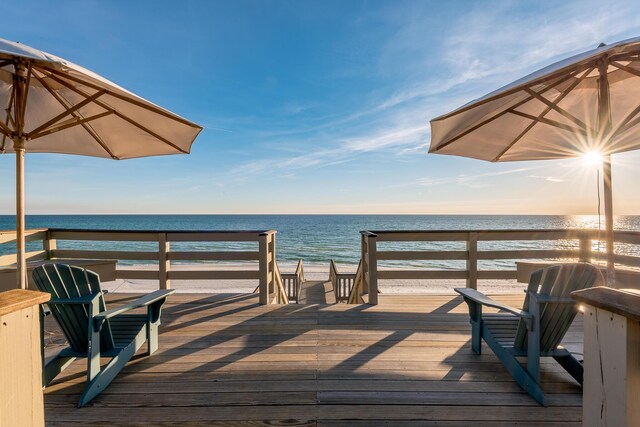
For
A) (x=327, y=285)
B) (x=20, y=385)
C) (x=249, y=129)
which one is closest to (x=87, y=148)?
(x=20, y=385)

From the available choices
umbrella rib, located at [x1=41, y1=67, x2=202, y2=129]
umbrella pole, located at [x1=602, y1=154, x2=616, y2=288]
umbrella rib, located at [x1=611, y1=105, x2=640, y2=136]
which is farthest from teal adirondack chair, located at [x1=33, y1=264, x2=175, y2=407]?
umbrella rib, located at [x1=611, y1=105, x2=640, y2=136]

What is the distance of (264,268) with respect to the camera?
3711mm

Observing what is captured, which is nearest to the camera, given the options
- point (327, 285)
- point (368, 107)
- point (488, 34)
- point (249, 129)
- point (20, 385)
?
point (20, 385)

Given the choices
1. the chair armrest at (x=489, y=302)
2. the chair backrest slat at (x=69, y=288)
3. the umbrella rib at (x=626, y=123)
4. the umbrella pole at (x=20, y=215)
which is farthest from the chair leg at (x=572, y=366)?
the umbrella pole at (x=20, y=215)

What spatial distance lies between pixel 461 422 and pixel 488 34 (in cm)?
587

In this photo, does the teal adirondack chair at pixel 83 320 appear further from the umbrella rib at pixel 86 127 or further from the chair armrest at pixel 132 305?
the umbrella rib at pixel 86 127

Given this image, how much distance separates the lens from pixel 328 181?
31.8 metres

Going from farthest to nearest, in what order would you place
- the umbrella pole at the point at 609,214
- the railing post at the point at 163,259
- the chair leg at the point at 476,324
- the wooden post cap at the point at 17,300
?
the railing post at the point at 163,259, the chair leg at the point at 476,324, the umbrella pole at the point at 609,214, the wooden post cap at the point at 17,300

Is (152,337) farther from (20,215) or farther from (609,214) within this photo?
(609,214)

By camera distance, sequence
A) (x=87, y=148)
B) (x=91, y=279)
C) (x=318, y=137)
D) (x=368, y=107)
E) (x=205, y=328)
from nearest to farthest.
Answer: (x=91, y=279) → (x=205, y=328) → (x=87, y=148) → (x=368, y=107) → (x=318, y=137)

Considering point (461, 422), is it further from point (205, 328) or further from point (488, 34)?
point (488, 34)

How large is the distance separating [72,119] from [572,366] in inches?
160

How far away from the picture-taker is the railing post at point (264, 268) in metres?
3.62

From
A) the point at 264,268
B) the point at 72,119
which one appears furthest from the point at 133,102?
the point at 264,268
